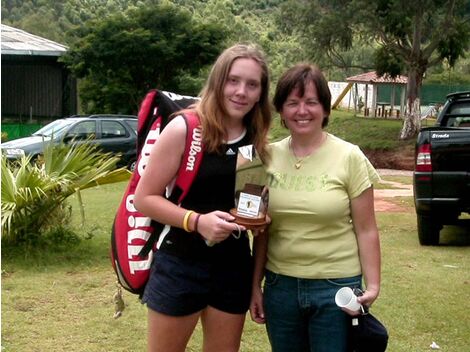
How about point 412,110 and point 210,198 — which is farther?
point 412,110

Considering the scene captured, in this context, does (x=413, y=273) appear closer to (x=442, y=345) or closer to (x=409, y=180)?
(x=442, y=345)

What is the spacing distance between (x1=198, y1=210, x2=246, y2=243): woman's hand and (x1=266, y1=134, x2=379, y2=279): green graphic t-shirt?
8.6 inches

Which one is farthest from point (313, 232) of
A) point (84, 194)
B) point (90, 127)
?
point (90, 127)

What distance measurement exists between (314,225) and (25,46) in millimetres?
25741

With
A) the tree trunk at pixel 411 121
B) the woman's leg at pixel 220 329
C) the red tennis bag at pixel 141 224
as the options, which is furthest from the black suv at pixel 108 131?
the woman's leg at pixel 220 329

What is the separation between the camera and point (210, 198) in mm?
2777

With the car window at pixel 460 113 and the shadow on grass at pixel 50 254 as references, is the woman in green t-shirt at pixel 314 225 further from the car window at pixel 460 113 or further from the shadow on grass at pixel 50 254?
the car window at pixel 460 113

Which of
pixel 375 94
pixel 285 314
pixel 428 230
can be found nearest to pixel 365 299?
pixel 285 314

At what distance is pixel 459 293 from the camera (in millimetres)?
6039

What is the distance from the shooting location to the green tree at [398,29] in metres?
26.4

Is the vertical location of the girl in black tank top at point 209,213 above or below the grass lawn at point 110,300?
above

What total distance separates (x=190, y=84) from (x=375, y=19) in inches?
296

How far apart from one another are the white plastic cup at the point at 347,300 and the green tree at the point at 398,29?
2461 centimetres

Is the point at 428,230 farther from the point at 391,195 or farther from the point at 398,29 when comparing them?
the point at 398,29
